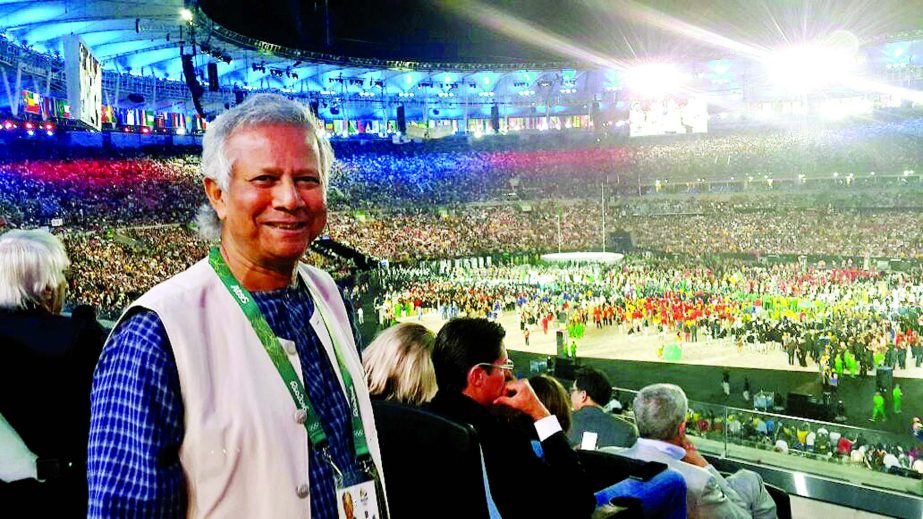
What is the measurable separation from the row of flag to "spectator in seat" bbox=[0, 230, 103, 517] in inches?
1030

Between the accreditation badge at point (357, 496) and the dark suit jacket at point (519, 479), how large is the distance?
773 millimetres

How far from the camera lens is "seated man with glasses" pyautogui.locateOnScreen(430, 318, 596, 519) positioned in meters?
2.25

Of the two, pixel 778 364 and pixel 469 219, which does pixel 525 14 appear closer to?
pixel 469 219

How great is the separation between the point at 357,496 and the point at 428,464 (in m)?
0.57

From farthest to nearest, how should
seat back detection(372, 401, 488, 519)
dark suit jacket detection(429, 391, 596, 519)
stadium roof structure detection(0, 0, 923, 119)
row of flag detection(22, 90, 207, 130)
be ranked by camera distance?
stadium roof structure detection(0, 0, 923, 119) < row of flag detection(22, 90, 207, 130) < dark suit jacket detection(429, 391, 596, 519) < seat back detection(372, 401, 488, 519)

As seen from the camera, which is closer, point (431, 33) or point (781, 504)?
point (781, 504)

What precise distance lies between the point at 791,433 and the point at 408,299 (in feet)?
63.8

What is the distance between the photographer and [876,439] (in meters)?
6.25

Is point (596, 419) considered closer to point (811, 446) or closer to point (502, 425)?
point (811, 446)

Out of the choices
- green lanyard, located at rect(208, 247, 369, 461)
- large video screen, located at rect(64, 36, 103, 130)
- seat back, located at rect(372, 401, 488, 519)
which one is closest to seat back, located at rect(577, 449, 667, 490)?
seat back, located at rect(372, 401, 488, 519)

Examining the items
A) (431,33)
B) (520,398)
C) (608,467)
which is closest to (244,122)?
(520,398)

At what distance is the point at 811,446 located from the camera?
6219mm

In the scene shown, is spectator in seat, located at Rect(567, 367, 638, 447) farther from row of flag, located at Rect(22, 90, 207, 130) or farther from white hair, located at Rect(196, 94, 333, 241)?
row of flag, located at Rect(22, 90, 207, 130)

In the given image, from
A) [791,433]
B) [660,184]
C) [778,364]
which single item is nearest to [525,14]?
[660,184]
